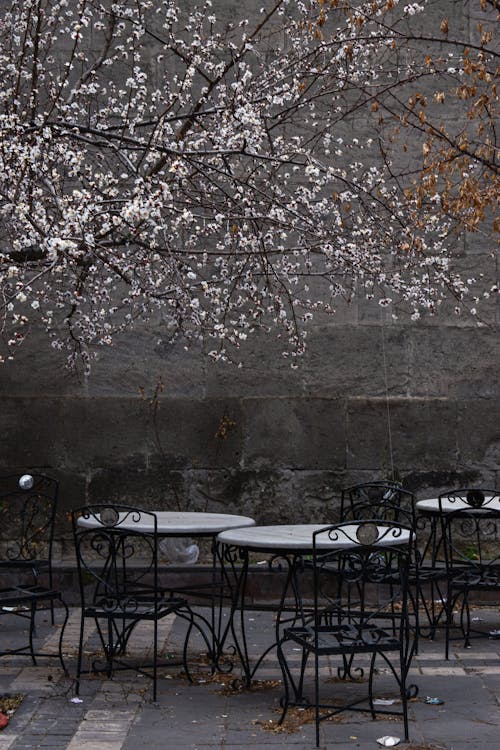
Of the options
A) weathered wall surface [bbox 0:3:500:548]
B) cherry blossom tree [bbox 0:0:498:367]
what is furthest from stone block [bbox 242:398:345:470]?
cherry blossom tree [bbox 0:0:498:367]

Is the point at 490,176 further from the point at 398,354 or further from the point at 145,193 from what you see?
the point at 145,193

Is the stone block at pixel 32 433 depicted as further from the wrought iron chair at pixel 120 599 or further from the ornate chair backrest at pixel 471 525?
the ornate chair backrest at pixel 471 525

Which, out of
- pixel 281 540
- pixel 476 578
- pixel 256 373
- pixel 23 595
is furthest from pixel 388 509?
pixel 23 595

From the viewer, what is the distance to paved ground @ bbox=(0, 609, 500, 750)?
4.49 m

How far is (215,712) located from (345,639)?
74 cm

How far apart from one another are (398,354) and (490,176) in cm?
156

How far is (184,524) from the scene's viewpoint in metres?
5.86

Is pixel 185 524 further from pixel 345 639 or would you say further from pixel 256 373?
pixel 256 373

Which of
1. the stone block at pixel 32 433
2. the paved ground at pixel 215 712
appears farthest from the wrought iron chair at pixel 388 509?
the stone block at pixel 32 433

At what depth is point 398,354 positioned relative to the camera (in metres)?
9.13

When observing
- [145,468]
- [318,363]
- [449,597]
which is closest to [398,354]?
[318,363]

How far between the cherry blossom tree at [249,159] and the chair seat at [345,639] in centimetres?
222

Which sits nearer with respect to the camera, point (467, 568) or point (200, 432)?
point (467, 568)

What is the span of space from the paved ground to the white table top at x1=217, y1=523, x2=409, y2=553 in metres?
0.70
